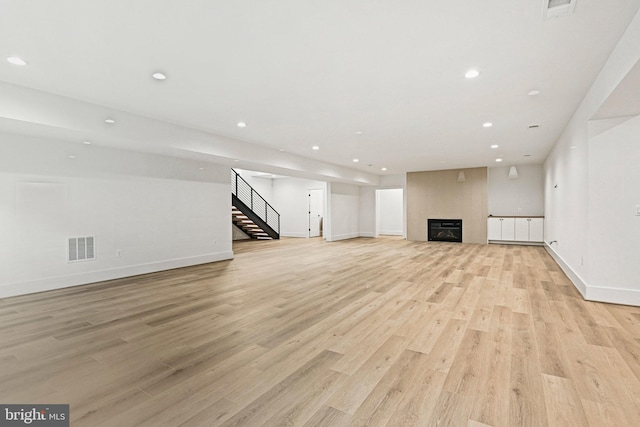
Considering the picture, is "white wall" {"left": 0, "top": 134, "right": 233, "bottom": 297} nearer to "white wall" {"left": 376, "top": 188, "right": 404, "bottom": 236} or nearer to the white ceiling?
the white ceiling

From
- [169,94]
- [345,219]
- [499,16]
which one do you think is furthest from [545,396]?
[345,219]

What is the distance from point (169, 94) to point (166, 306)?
9.19 feet

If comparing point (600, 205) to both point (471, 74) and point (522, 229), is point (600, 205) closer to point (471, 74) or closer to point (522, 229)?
point (471, 74)

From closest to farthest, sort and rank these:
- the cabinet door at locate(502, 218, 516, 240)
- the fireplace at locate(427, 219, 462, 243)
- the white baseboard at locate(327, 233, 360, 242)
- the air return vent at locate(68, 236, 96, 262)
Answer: the air return vent at locate(68, 236, 96, 262) → the cabinet door at locate(502, 218, 516, 240) → the fireplace at locate(427, 219, 462, 243) → the white baseboard at locate(327, 233, 360, 242)

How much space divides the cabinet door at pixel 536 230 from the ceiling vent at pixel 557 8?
905 centimetres

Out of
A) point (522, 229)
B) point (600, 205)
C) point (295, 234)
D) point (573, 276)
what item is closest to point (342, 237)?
point (295, 234)

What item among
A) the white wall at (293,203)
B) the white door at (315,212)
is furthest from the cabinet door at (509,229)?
the white door at (315,212)

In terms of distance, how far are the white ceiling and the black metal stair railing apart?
6.22 metres

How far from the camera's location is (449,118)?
16.4ft

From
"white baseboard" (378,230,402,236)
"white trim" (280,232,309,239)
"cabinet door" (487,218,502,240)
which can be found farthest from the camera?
"white baseboard" (378,230,402,236)

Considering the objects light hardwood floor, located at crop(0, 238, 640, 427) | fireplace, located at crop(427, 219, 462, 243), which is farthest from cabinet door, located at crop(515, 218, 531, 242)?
light hardwood floor, located at crop(0, 238, 640, 427)

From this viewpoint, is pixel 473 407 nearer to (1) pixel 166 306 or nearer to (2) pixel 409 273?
(1) pixel 166 306

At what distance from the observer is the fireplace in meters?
11.1

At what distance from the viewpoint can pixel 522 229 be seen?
988 cm
